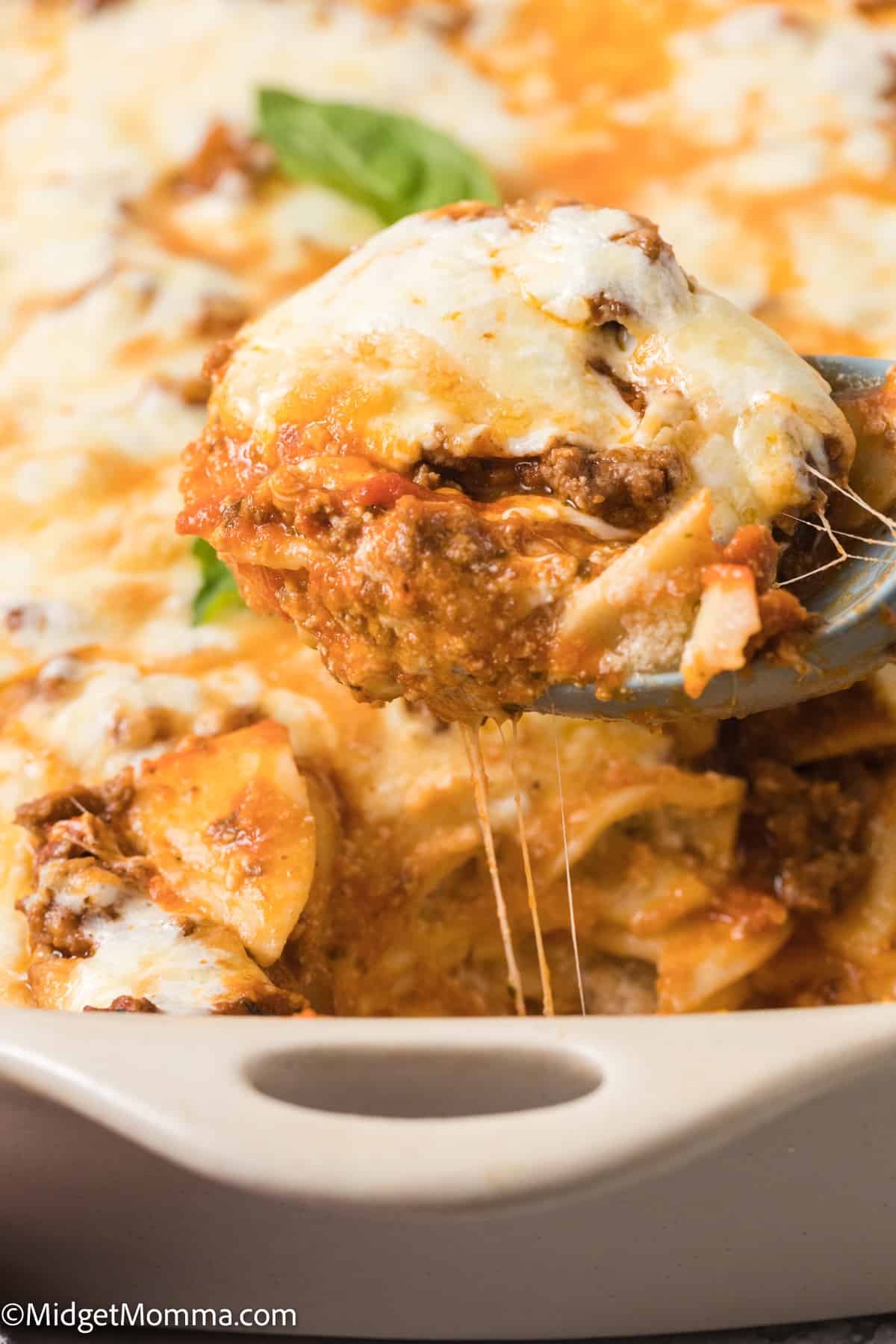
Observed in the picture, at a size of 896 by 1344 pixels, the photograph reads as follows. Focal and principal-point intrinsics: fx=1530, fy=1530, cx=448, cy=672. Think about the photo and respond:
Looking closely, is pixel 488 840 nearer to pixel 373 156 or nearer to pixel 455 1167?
pixel 455 1167

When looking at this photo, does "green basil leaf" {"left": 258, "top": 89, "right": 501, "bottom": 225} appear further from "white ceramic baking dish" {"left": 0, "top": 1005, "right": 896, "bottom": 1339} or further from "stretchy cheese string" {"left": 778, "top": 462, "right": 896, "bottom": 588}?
"white ceramic baking dish" {"left": 0, "top": 1005, "right": 896, "bottom": 1339}

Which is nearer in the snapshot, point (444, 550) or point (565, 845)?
point (444, 550)

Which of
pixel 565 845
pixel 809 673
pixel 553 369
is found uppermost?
pixel 553 369

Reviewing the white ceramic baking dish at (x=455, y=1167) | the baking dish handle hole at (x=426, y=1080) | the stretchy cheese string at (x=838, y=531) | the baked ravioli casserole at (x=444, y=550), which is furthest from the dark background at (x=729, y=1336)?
the stretchy cheese string at (x=838, y=531)

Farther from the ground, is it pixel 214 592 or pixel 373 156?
pixel 373 156

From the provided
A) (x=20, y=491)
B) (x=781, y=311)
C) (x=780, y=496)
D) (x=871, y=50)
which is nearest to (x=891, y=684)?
(x=780, y=496)

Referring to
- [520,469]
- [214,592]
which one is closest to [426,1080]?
[520,469]

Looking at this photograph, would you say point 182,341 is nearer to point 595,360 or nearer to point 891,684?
point 595,360
